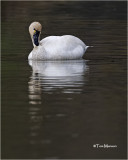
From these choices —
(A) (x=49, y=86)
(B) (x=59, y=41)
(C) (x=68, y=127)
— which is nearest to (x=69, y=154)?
(C) (x=68, y=127)

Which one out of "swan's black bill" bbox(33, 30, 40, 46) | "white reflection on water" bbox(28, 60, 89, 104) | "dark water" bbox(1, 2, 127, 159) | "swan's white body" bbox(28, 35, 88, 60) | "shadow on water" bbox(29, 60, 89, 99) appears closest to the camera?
"dark water" bbox(1, 2, 127, 159)

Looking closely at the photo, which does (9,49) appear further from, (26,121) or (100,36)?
(26,121)

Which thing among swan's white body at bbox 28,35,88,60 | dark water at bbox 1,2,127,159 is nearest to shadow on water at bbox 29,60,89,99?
dark water at bbox 1,2,127,159

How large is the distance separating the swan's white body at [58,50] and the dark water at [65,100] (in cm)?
30

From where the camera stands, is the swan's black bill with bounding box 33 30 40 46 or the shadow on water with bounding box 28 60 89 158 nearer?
the shadow on water with bounding box 28 60 89 158

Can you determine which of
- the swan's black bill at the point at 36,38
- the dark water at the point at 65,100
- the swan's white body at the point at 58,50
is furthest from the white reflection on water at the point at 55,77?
the swan's black bill at the point at 36,38

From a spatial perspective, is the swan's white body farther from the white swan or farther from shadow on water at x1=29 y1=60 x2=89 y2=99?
shadow on water at x1=29 y1=60 x2=89 y2=99

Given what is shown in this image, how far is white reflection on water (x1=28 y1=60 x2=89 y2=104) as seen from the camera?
13.0 metres

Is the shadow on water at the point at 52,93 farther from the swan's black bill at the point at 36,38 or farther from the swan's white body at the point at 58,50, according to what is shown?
the swan's black bill at the point at 36,38

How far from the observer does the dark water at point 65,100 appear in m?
9.45

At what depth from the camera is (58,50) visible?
17.8 metres

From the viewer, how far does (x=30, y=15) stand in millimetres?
28531

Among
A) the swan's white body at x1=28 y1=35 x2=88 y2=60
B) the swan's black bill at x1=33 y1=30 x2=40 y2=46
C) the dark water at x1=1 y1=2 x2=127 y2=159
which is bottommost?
the dark water at x1=1 y1=2 x2=127 y2=159

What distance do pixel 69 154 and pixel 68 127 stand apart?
1206 millimetres
